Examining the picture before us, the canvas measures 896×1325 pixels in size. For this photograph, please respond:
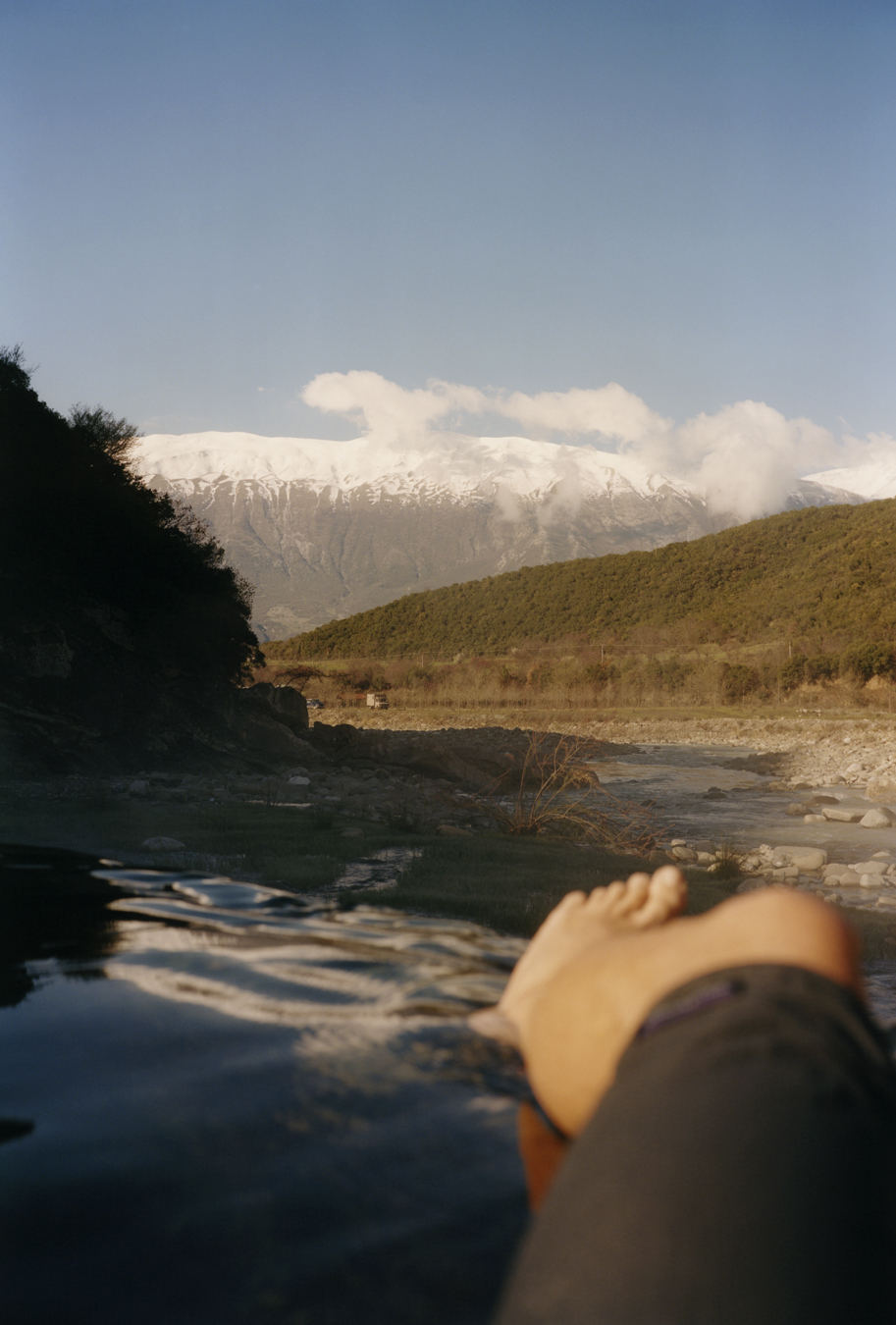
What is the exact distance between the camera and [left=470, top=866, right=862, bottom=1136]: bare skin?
0.63 m

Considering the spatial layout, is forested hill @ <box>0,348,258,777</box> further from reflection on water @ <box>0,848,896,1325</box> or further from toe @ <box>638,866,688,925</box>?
toe @ <box>638,866,688,925</box>

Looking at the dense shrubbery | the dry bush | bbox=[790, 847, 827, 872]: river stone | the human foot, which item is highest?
the dense shrubbery

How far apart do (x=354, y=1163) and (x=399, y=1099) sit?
17 cm

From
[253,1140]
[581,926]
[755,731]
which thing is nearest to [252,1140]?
[253,1140]

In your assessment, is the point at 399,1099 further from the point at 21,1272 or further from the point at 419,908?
the point at 419,908

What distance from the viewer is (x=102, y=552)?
930 centimetres

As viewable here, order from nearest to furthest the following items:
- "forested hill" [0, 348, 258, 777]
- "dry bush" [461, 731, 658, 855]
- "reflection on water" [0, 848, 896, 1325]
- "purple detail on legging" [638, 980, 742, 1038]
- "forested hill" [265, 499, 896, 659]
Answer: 1. "purple detail on legging" [638, 980, 742, 1038]
2. "reflection on water" [0, 848, 896, 1325]
3. "dry bush" [461, 731, 658, 855]
4. "forested hill" [0, 348, 258, 777]
5. "forested hill" [265, 499, 896, 659]

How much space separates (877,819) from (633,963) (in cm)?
900

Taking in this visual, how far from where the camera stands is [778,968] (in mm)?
596

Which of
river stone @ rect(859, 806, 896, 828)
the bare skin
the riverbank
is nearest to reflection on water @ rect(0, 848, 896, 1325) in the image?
the bare skin

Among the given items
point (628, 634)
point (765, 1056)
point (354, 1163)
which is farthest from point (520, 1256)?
point (628, 634)

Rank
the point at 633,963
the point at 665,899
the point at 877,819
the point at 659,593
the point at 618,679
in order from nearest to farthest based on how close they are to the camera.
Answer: the point at 633,963 < the point at 665,899 < the point at 877,819 < the point at 618,679 < the point at 659,593

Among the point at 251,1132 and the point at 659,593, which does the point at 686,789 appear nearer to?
the point at 251,1132

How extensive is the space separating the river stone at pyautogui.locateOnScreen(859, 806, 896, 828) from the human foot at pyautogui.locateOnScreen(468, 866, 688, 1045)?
8467 millimetres
